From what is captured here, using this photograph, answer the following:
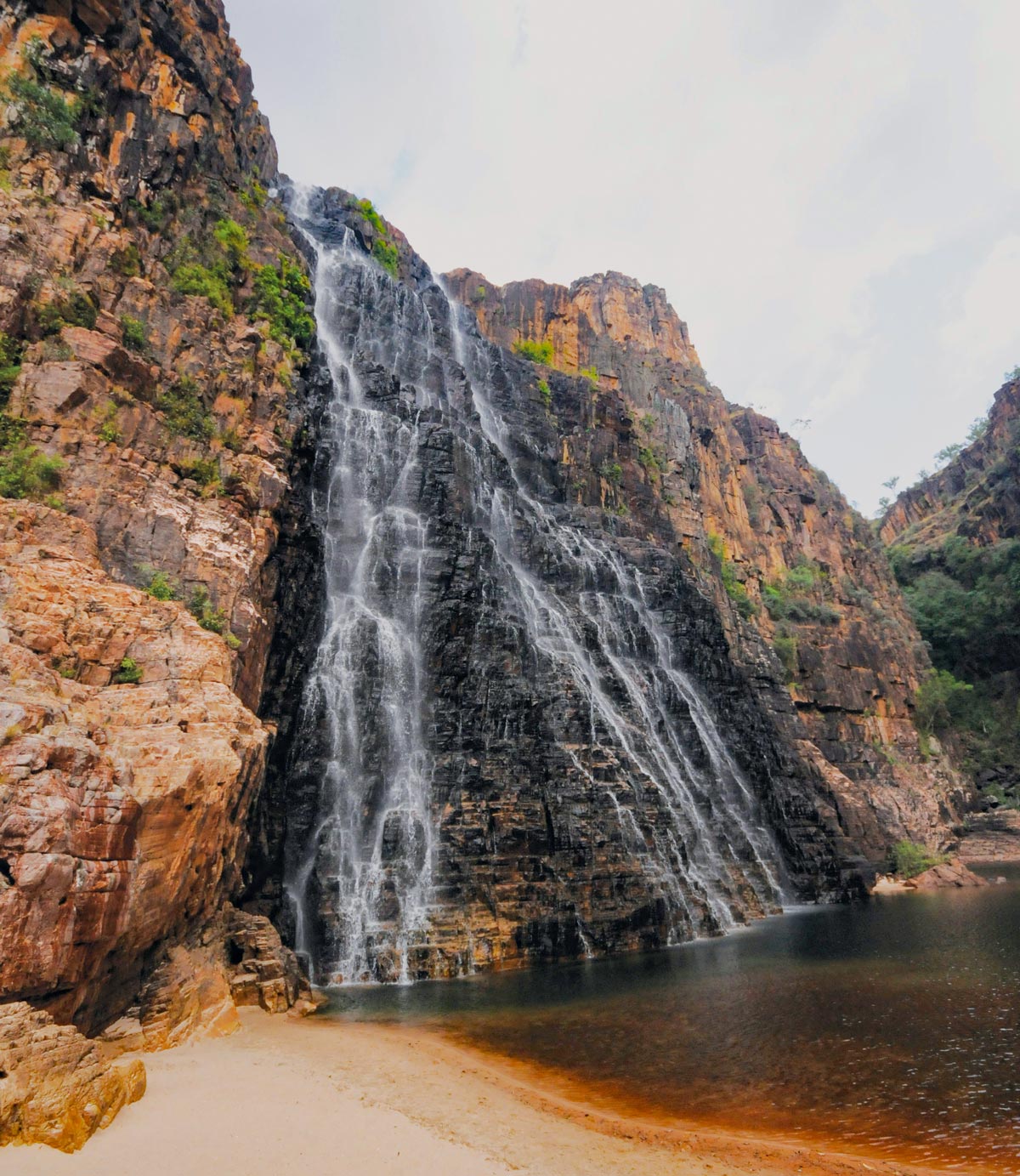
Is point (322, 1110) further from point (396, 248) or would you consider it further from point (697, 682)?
point (396, 248)

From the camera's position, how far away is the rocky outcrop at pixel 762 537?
3862 cm

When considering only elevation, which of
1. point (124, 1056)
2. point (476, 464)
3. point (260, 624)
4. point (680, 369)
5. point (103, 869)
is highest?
point (680, 369)

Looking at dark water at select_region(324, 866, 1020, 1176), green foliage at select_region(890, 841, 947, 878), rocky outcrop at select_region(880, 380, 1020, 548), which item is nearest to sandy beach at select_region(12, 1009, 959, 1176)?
dark water at select_region(324, 866, 1020, 1176)

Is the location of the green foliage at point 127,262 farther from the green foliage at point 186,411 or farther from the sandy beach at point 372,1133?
the sandy beach at point 372,1133

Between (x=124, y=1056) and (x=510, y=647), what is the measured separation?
15740 millimetres

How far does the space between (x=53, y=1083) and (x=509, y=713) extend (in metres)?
16.0

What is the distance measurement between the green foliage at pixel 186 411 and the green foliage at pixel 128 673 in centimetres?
813

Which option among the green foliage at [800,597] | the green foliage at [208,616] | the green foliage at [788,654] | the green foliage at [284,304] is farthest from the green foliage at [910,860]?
the green foliage at [284,304]

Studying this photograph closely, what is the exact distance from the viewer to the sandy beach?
6.59 metres

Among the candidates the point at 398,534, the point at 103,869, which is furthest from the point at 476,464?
the point at 103,869

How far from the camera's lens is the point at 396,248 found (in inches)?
1976

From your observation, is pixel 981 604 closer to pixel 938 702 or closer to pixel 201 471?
pixel 938 702

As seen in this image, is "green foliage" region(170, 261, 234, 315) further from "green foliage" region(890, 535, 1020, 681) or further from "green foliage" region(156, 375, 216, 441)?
"green foliage" region(890, 535, 1020, 681)

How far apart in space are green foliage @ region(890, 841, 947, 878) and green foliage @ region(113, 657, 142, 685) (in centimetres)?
3431
